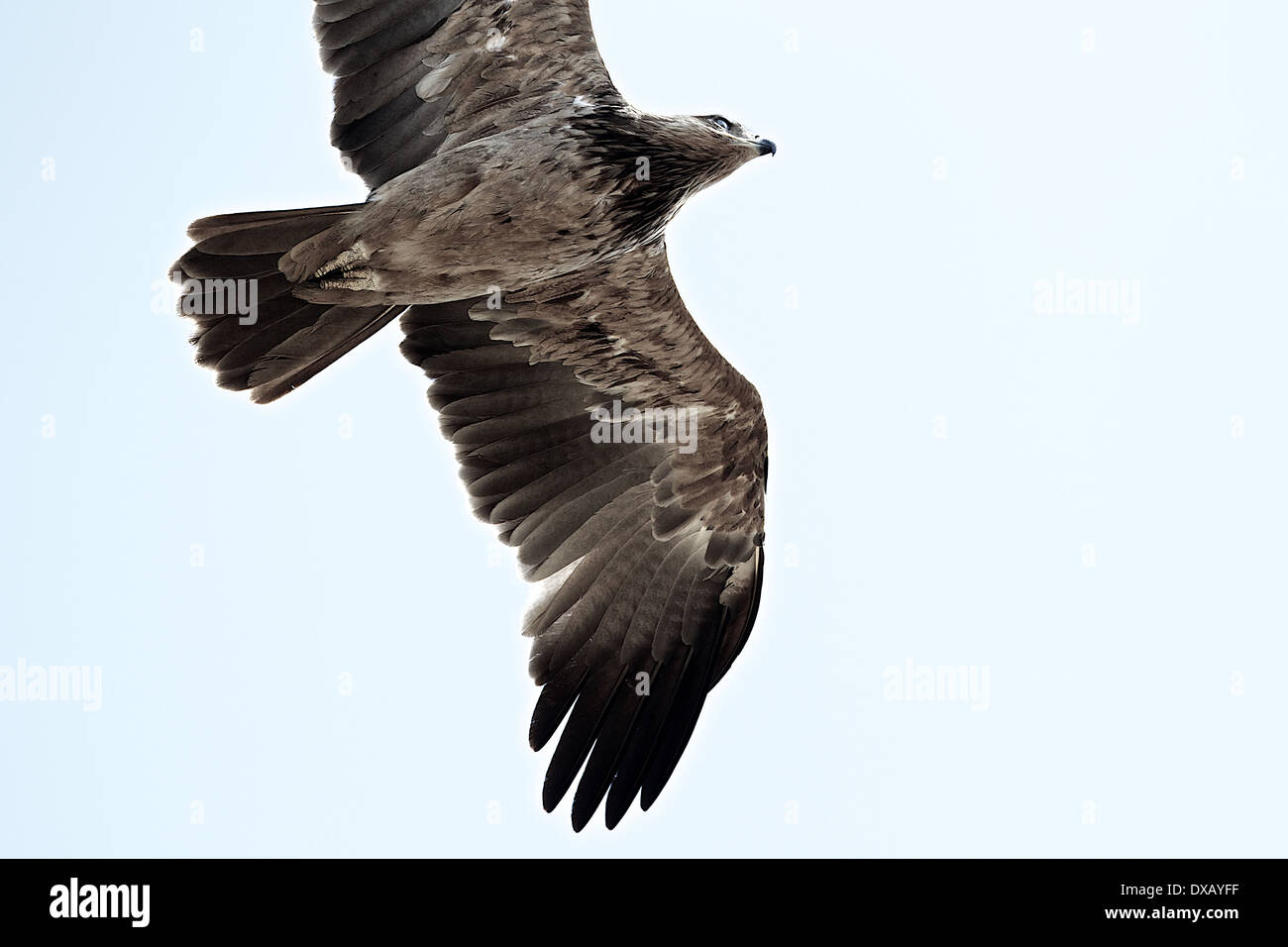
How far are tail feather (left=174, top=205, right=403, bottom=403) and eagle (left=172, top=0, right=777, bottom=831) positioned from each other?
0.01 m

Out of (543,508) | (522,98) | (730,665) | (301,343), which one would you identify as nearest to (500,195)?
(522,98)

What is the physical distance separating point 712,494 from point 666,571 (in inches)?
23.2

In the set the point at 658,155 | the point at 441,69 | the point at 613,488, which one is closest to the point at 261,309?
the point at 441,69

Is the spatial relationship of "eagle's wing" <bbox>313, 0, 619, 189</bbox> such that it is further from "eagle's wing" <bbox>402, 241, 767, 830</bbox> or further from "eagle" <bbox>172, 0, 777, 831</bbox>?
"eagle's wing" <bbox>402, 241, 767, 830</bbox>

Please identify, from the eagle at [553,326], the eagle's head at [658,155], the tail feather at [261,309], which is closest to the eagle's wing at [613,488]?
the eagle at [553,326]

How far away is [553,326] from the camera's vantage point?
32.7 feet

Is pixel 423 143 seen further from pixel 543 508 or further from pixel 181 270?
pixel 543 508

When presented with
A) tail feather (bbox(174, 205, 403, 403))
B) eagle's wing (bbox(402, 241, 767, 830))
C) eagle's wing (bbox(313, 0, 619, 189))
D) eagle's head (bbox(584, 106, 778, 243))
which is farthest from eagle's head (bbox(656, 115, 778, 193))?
tail feather (bbox(174, 205, 403, 403))

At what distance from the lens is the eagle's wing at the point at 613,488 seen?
9.48 meters

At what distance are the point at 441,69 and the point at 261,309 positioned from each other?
163 centimetres

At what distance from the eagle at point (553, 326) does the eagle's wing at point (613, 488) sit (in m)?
Result: 0.01

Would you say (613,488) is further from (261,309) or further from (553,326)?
(261,309)

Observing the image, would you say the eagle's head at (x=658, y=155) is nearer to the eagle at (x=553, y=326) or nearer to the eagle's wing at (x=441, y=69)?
the eagle at (x=553, y=326)

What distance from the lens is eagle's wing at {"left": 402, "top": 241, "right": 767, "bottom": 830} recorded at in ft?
31.1
